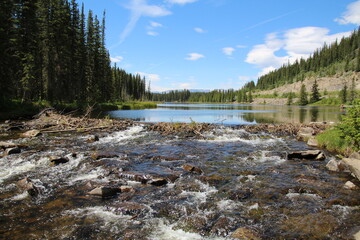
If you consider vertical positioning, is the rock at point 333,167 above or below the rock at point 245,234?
above

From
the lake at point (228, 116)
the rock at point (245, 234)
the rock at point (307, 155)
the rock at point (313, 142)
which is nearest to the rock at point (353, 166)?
the rock at point (307, 155)

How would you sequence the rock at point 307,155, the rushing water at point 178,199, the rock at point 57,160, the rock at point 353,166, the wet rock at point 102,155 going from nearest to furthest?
the rushing water at point 178,199, the rock at point 353,166, the rock at point 57,160, the wet rock at point 102,155, the rock at point 307,155

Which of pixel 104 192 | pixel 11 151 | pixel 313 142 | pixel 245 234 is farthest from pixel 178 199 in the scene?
pixel 313 142

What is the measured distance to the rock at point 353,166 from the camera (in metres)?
10.3

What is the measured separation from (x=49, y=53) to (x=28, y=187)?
43540 mm

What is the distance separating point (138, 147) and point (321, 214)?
503 inches

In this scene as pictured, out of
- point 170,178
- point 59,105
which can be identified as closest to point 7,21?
point 59,105

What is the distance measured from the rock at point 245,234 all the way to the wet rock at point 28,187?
23.7 feet

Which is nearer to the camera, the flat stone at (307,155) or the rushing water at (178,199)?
the rushing water at (178,199)

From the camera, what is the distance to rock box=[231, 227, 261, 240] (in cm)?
579

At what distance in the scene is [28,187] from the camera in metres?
8.53

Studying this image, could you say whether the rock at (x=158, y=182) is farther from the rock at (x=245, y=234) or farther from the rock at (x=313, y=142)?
the rock at (x=313, y=142)

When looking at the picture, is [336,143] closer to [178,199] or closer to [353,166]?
[353,166]

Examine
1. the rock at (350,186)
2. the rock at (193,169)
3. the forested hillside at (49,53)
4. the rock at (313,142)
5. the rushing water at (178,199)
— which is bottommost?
the rushing water at (178,199)
